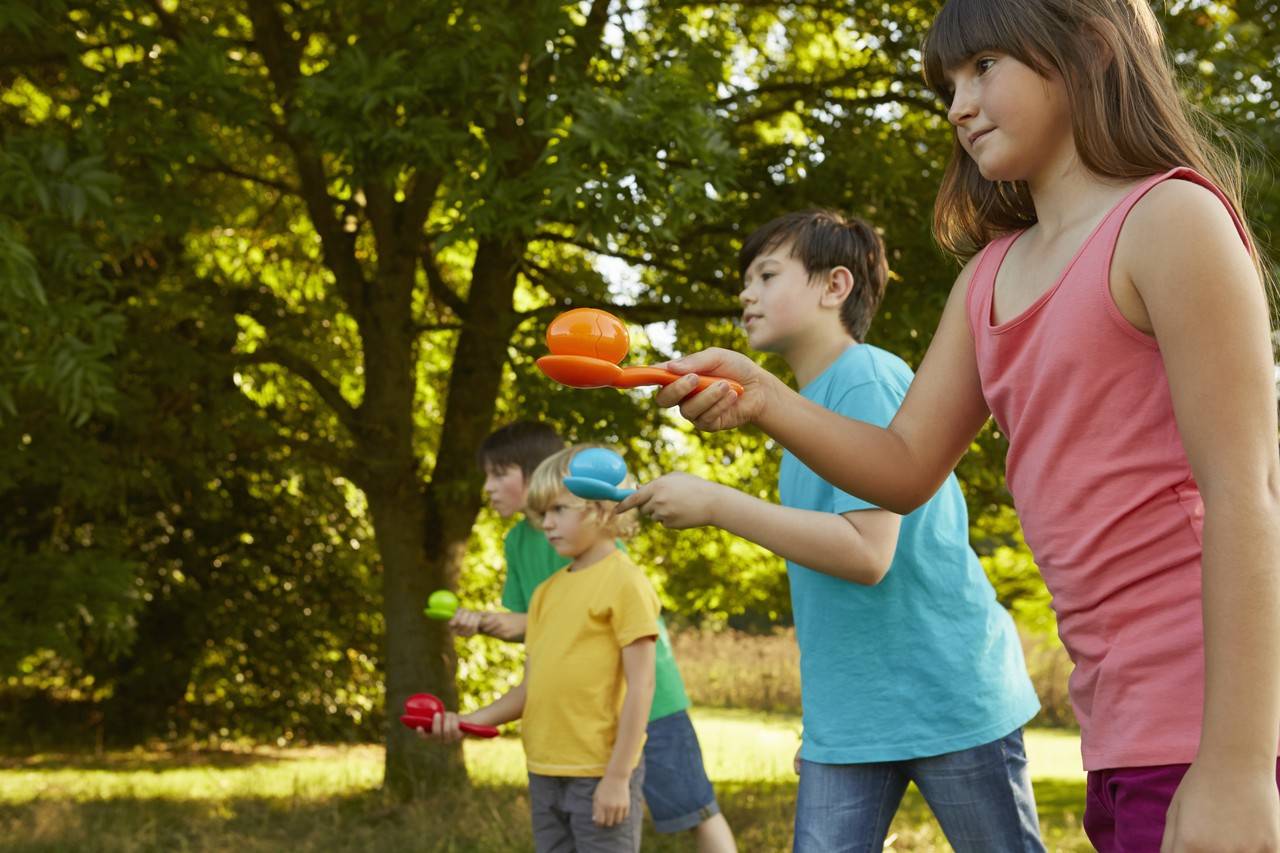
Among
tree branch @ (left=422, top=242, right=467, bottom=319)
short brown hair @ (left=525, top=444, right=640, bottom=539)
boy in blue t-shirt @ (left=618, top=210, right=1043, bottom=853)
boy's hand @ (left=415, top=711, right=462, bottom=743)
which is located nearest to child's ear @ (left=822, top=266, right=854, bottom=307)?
boy in blue t-shirt @ (left=618, top=210, right=1043, bottom=853)

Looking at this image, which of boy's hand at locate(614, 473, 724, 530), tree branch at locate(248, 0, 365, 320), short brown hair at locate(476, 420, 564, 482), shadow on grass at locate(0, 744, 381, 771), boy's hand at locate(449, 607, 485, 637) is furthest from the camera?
shadow on grass at locate(0, 744, 381, 771)

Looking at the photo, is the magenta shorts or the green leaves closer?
the magenta shorts

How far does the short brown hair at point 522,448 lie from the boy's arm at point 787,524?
6.77ft

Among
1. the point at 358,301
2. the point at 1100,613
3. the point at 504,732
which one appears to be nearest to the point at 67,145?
the point at 358,301

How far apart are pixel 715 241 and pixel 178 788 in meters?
5.00

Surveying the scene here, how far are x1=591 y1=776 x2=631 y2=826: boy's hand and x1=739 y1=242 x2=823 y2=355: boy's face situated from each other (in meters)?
1.20

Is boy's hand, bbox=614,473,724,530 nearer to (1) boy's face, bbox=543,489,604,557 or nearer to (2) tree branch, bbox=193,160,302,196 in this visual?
(1) boy's face, bbox=543,489,604,557

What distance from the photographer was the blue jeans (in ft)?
8.23

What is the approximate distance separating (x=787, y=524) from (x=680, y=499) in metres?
0.24

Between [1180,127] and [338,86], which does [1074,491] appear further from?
[338,86]

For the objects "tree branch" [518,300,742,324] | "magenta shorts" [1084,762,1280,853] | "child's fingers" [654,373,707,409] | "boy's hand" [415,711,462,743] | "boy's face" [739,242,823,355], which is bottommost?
"magenta shorts" [1084,762,1280,853]

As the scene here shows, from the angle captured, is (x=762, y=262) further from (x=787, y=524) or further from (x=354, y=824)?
(x=354, y=824)

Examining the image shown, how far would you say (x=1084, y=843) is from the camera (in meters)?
6.39

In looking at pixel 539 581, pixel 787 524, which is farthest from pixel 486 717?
pixel 787 524
